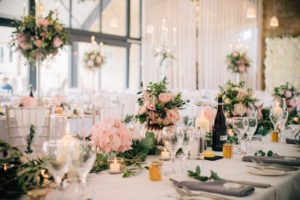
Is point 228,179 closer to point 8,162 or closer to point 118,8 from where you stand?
point 8,162

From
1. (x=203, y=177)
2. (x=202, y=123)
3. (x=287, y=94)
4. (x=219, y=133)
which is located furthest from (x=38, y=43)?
(x=203, y=177)

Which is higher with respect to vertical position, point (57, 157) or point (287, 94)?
point (287, 94)

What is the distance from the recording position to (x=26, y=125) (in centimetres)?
456

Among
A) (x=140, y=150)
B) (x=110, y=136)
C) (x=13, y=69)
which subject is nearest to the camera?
(x=110, y=136)

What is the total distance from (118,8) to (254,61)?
14.9ft

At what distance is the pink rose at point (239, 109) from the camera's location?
10.7 ft

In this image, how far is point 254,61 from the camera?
12.7 m

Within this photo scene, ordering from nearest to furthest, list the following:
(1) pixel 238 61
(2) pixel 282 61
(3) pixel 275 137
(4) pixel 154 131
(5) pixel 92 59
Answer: (4) pixel 154 131, (3) pixel 275 137, (5) pixel 92 59, (2) pixel 282 61, (1) pixel 238 61

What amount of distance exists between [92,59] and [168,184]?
9863 millimetres

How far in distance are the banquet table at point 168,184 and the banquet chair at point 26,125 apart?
2556 mm

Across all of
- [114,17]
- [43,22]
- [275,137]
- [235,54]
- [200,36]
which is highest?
[114,17]

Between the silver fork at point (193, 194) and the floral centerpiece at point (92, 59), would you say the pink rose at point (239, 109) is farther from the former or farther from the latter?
the floral centerpiece at point (92, 59)

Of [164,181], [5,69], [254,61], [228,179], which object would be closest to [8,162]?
[164,181]

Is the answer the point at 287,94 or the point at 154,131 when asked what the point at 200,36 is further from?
the point at 154,131
